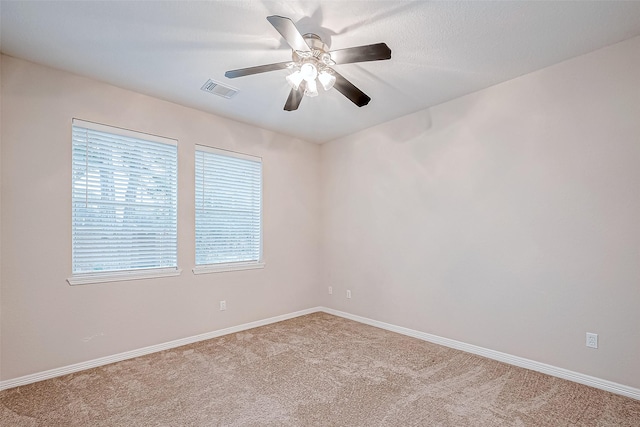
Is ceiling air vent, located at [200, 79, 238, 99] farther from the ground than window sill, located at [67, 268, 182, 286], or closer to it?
farther from the ground

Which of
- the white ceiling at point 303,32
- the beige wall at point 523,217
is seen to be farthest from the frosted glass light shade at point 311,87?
the beige wall at point 523,217

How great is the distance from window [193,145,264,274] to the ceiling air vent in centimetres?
77

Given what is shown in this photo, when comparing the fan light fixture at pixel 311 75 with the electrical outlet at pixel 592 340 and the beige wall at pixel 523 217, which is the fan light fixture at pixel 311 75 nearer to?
the beige wall at pixel 523 217

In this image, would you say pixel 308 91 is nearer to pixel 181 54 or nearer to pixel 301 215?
Result: pixel 181 54

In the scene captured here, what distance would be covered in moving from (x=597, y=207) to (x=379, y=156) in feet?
7.76

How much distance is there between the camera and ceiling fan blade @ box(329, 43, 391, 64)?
6.26ft

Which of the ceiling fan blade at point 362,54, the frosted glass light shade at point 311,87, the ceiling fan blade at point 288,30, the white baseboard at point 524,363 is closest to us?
the ceiling fan blade at point 288,30

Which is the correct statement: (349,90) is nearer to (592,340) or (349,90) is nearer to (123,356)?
(592,340)

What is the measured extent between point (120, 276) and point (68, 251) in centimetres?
50

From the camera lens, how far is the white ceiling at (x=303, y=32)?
206 cm

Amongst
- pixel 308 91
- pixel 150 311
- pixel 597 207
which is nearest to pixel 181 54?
pixel 308 91

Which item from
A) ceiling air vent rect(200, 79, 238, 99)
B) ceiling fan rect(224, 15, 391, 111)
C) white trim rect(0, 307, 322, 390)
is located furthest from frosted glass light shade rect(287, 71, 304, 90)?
white trim rect(0, 307, 322, 390)

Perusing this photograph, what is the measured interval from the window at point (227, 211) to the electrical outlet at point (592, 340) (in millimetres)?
3509

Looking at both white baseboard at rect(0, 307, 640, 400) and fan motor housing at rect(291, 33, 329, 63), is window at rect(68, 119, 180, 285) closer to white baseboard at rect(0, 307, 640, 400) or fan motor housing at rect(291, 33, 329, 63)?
white baseboard at rect(0, 307, 640, 400)
